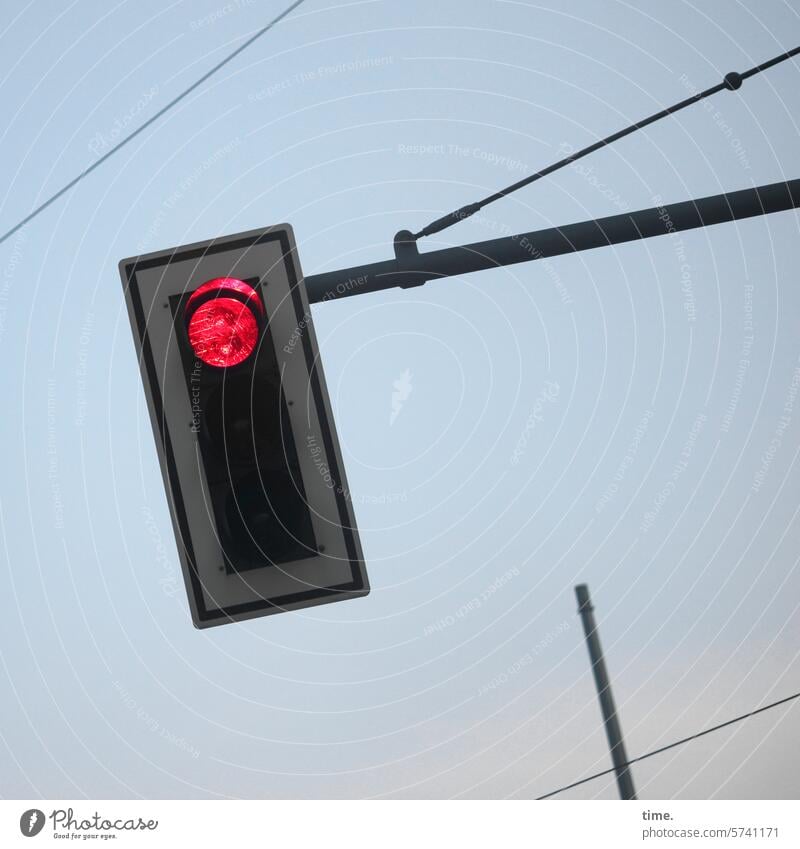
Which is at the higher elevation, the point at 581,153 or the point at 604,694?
the point at 581,153

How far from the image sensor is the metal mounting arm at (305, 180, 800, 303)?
2.25m

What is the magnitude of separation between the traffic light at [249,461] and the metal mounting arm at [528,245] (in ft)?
1.97

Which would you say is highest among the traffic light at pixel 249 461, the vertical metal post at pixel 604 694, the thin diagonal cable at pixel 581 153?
the thin diagonal cable at pixel 581 153

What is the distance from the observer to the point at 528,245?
7.39 feet

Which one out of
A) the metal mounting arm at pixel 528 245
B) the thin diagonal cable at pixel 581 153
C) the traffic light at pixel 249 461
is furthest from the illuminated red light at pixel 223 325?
the thin diagonal cable at pixel 581 153

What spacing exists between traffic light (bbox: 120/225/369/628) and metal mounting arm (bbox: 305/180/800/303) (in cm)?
60

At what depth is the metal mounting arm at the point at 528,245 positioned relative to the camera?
225 centimetres

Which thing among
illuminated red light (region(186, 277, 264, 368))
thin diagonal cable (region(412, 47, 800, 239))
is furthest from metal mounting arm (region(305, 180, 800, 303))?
illuminated red light (region(186, 277, 264, 368))

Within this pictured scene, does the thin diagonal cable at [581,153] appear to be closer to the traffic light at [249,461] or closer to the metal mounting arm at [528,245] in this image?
the metal mounting arm at [528,245]

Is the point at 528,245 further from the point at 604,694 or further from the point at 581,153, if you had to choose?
the point at 604,694

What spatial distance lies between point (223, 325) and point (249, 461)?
0.25m

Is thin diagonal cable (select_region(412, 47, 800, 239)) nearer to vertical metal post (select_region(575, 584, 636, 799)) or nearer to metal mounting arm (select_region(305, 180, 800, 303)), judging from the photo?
metal mounting arm (select_region(305, 180, 800, 303))

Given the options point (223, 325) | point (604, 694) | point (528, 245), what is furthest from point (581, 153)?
point (604, 694)
